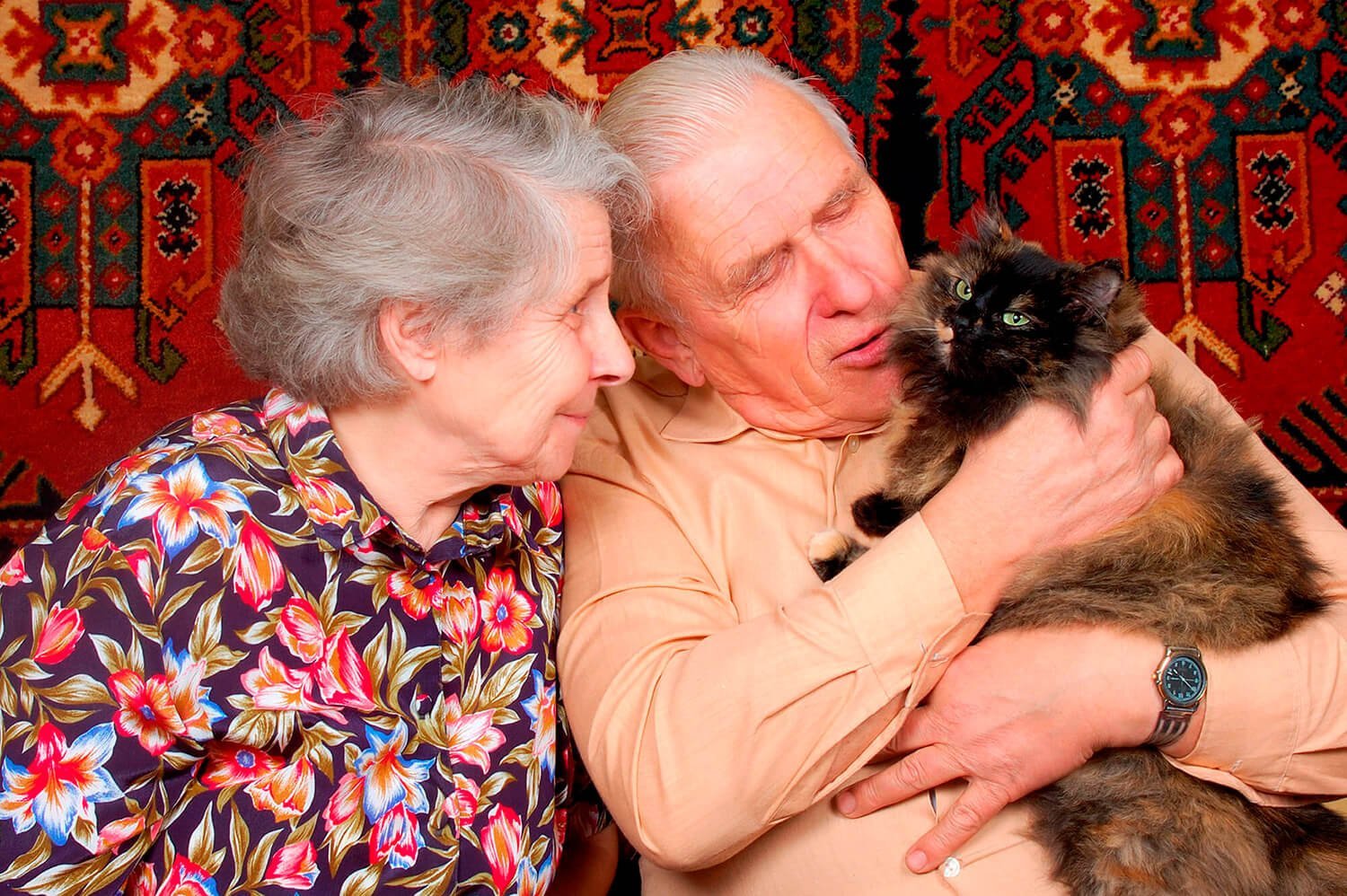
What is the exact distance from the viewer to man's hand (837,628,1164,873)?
1590 mm

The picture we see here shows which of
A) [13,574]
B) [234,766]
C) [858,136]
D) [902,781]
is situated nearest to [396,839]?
[234,766]

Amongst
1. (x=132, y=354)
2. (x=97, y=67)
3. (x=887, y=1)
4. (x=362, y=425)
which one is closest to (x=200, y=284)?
(x=132, y=354)

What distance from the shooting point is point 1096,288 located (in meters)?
1.73

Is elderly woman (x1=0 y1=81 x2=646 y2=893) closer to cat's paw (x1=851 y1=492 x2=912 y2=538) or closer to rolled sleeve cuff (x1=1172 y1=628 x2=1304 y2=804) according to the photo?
cat's paw (x1=851 y1=492 x2=912 y2=538)

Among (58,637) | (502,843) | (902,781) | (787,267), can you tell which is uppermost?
(787,267)

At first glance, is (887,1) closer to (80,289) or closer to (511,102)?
(511,102)

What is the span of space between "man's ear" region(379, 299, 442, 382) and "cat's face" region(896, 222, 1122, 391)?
84cm

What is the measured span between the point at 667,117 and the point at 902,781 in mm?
1132

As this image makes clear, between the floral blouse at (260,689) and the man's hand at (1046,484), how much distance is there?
2.30 ft

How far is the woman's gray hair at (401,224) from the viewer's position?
1.45 metres

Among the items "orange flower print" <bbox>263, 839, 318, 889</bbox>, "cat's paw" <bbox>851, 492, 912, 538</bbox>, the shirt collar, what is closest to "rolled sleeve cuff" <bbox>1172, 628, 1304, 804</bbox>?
"cat's paw" <bbox>851, 492, 912, 538</bbox>

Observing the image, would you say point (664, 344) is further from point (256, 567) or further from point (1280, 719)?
point (1280, 719)

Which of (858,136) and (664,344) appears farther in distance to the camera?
(858,136)

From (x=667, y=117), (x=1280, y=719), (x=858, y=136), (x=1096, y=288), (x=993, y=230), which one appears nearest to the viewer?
(x=1280, y=719)
